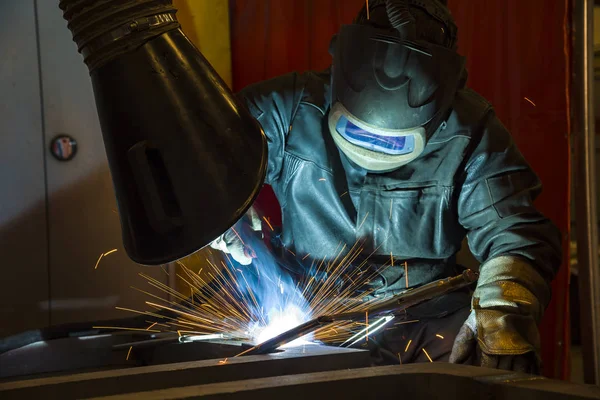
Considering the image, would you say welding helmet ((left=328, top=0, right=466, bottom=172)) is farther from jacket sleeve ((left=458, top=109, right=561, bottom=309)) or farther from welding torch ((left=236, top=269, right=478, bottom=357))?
welding torch ((left=236, top=269, right=478, bottom=357))

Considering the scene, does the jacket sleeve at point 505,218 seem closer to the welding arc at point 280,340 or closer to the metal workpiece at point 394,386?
the welding arc at point 280,340

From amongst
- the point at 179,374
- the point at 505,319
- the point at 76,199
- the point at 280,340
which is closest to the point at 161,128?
the point at 179,374

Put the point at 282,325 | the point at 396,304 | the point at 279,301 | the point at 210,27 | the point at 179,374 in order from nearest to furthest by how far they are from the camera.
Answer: the point at 179,374 < the point at 396,304 < the point at 282,325 < the point at 279,301 < the point at 210,27

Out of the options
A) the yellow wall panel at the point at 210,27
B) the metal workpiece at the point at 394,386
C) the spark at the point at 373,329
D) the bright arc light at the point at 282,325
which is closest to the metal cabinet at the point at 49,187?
the yellow wall panel at the point at 210,27

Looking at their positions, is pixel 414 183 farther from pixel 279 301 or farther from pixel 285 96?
pixel 279 301

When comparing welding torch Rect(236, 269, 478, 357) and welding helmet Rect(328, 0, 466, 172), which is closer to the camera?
welding torch Rect(236, 269, 478, 357)

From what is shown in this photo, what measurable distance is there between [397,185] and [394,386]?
4.20ft

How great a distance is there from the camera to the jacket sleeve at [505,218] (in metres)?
1.96

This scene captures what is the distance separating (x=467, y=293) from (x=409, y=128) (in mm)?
768

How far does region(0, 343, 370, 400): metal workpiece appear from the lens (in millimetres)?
1232

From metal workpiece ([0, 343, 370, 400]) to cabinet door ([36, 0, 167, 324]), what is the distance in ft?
5.53

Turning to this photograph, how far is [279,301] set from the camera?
2494 millimetres

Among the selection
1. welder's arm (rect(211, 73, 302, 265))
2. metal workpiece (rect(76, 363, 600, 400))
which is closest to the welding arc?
metal workpiece (rect(76, 363, 600, 400))

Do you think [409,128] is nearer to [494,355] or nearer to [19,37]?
[494,355]
